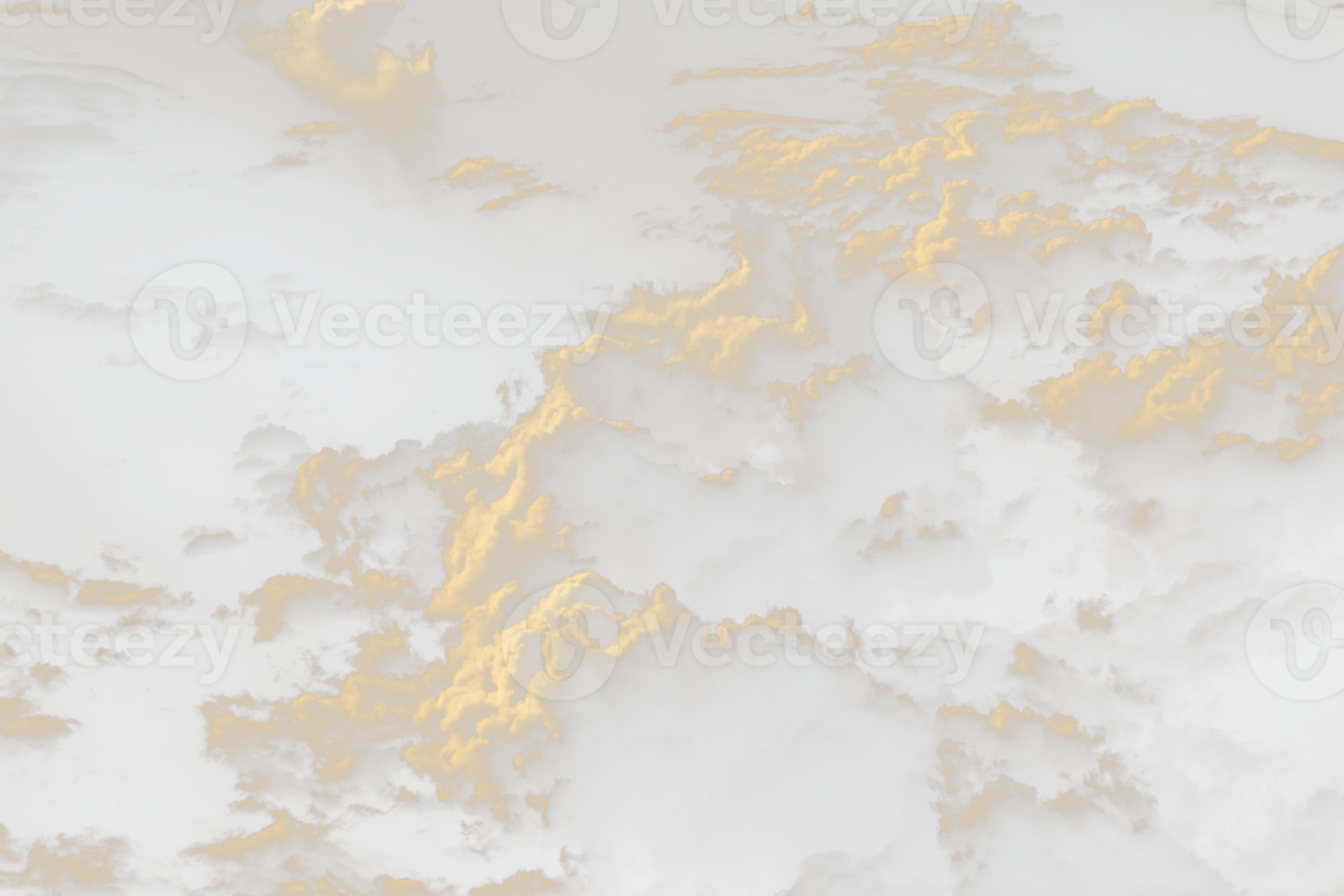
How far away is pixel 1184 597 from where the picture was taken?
87.6m

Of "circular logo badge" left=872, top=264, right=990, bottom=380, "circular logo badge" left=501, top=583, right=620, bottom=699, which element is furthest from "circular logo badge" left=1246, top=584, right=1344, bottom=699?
"circular logo badge" left=501, top=583, right=620, bottom=699

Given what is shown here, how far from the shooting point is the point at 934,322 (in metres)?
114

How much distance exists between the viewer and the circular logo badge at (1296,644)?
84.0m

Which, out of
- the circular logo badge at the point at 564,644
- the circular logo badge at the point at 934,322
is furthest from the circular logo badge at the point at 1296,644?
the circular logo badge at the point at 564,644

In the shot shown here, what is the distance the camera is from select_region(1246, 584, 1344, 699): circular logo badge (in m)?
84.0

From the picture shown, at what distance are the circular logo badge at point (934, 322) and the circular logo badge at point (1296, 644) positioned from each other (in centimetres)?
3456

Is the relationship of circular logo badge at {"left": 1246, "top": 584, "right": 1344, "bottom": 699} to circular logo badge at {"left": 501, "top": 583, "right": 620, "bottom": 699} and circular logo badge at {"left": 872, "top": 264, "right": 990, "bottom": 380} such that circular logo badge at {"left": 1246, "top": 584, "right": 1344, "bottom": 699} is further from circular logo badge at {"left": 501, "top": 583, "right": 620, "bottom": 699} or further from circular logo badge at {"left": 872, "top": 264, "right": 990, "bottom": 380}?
circular logo badge at {"left": 501, "top": 583, "right": 620, "bottom": 699}

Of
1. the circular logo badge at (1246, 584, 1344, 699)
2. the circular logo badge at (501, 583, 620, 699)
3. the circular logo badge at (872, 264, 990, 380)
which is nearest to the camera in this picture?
the circular logo badge at (501, 583, 620, 699)

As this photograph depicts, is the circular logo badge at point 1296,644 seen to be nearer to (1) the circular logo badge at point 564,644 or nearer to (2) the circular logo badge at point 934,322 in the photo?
(2) the circular logo badge at point 934,322

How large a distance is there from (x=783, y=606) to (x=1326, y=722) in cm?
4309

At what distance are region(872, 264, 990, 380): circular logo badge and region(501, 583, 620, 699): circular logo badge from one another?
4171 cm

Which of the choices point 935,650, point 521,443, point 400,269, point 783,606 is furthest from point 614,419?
point 400,269

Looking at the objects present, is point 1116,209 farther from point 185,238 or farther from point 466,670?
point 185,238

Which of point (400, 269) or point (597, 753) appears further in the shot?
point (400, 269)
